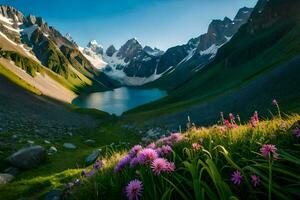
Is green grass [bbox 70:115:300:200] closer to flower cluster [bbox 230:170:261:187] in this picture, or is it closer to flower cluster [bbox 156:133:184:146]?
flower cluster [bbox 230:170:261:187]

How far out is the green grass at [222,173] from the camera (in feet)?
15.0

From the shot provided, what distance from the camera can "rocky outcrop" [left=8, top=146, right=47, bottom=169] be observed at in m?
20.6

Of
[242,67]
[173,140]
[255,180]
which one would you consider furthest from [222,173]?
[242,67]

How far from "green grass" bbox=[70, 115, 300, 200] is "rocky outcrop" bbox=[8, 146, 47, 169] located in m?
14.7

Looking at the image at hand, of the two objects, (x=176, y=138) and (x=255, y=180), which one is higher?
(x=176, y=138)

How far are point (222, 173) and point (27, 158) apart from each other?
1840 cm

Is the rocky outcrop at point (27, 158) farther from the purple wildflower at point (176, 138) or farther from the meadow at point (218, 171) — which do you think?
the purple wildflower at point (176, 138)

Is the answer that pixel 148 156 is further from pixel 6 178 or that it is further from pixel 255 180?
pixel 6 178

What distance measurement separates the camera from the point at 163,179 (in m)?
5.45

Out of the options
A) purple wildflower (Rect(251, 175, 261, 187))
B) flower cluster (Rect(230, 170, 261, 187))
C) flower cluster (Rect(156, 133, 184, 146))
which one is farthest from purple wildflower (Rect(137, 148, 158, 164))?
flower cluster (Rect(156, 133, 184, 146))

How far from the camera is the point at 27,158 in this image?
69.2ft

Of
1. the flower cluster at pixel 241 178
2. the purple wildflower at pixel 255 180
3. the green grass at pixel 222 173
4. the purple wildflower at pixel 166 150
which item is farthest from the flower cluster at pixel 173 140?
the purple wildflower at pixel 255 180

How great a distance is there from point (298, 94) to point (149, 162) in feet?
121

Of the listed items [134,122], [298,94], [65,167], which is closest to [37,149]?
[65,167]
